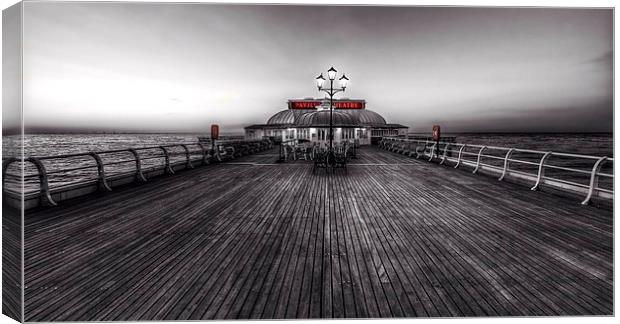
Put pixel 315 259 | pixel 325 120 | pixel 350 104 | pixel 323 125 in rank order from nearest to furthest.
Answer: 1. pixel 315 259
2. pixel 323 125
3. pixel 325 120
4. pixel 350 104

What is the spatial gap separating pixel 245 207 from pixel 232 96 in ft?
144

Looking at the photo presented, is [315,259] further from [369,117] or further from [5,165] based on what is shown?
[369,117]

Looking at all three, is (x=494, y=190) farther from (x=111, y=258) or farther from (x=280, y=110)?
(x=280, y=110)

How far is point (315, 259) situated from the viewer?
3.05 meters

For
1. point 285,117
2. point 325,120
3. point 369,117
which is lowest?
point 325,120

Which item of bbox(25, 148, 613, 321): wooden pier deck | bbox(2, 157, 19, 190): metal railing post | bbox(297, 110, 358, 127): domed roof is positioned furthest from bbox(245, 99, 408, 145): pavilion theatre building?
bbox(2, 157, 19, 190): metal railing post

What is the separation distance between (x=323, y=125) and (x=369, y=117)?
15.2 metres

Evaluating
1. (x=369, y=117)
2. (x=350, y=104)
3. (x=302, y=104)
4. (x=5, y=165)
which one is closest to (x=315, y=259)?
(x=5, y=165)

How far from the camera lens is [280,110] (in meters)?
47.6

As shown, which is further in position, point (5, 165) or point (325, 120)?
point (325, 120)

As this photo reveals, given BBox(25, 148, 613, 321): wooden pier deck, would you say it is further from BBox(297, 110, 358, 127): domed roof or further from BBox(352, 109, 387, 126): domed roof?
BBox(352, 109, 387, 126): domed roof

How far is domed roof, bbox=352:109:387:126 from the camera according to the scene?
142ft

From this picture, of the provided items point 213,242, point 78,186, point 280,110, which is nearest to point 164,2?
point 213,242

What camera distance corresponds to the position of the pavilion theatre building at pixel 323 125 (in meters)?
31.4
